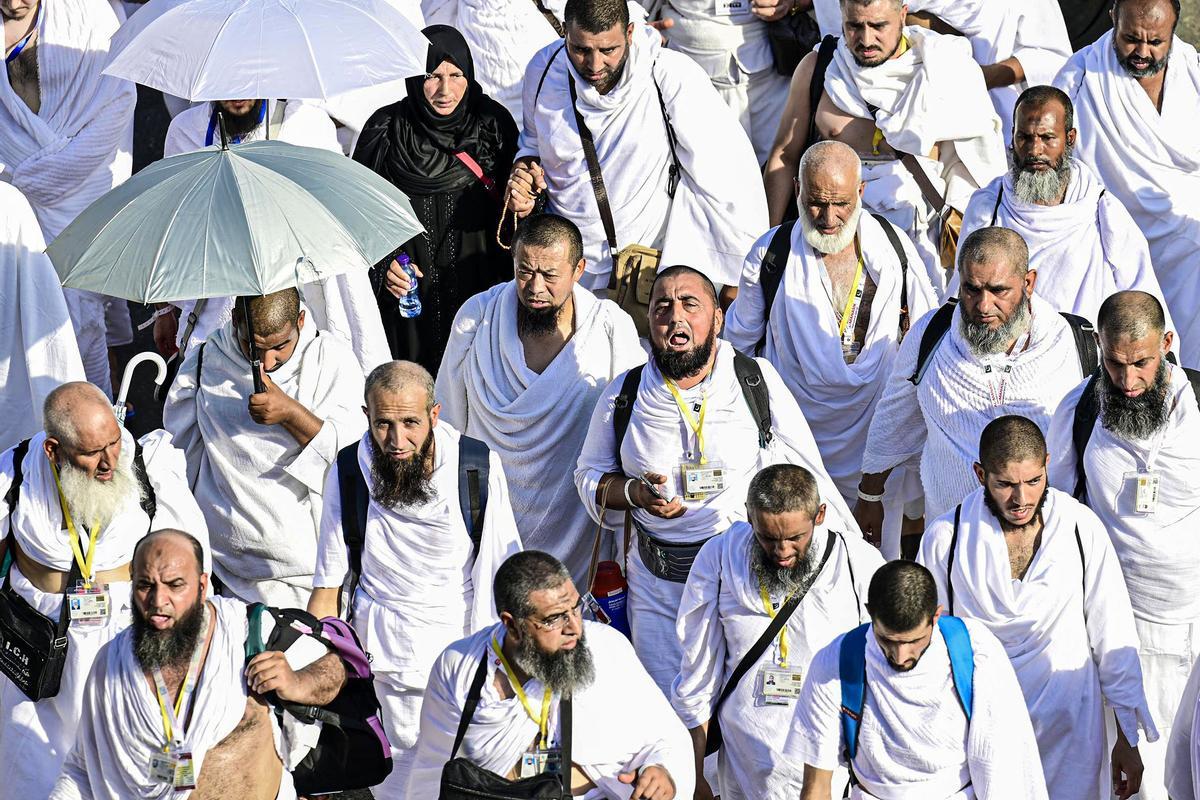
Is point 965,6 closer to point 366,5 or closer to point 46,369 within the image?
point 366,5

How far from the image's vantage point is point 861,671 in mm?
6938

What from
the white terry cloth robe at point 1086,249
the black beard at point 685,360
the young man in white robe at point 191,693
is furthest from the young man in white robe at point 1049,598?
the young man in white robe at point 191,693

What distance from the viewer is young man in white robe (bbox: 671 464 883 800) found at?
7441mm

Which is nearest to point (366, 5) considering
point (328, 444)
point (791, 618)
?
point (328, 444)

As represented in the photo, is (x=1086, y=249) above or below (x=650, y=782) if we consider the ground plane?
above

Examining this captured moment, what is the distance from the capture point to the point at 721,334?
960 cm

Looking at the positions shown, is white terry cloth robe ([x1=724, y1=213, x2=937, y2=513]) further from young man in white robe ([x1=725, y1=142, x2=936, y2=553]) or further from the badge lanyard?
the badge lanyard

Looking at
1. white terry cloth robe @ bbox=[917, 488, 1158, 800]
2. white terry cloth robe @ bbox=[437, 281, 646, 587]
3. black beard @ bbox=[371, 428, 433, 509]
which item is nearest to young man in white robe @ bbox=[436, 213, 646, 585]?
white terry cloth robe @ bbox=[437, 281, 646, 587]

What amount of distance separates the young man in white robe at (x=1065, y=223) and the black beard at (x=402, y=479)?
2639 millimetres

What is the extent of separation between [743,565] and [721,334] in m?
2.19

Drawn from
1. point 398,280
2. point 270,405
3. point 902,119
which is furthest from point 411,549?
point 902,119

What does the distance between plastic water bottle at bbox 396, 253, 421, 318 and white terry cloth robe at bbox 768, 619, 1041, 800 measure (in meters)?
3.61

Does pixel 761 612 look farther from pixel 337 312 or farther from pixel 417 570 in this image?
pixel 337 312

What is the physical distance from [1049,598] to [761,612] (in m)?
0.94
